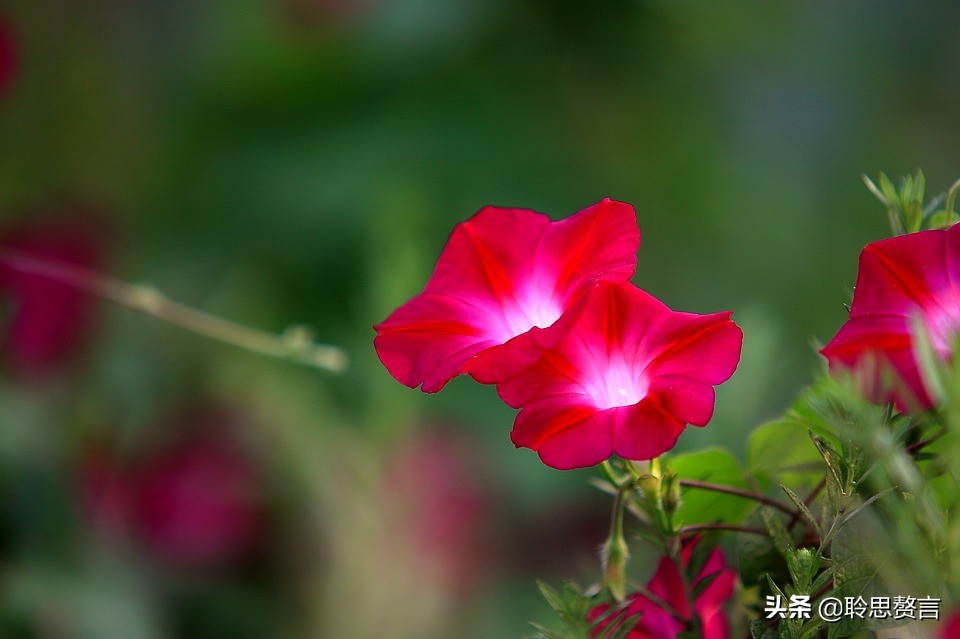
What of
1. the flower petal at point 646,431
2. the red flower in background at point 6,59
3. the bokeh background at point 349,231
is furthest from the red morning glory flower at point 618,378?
the red flower in background at point 6,59

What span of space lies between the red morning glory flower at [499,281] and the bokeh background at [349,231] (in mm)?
319

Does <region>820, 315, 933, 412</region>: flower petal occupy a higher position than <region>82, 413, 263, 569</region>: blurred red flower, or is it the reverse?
<region>82, 413, 263, 569</region>: blurred red flower

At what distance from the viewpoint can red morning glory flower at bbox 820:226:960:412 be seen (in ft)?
0.46

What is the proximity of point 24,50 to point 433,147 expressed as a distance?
378 millimetres

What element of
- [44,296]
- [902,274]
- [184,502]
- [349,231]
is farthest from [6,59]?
[902,274]

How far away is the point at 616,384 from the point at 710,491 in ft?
0.12

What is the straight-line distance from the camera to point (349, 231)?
94cm

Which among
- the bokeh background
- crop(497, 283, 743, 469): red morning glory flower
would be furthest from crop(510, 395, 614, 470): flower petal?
the bokeh background

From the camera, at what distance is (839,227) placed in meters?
1.11

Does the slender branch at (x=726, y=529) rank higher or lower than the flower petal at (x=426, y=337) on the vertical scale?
lower

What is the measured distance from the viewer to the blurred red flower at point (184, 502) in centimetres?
54

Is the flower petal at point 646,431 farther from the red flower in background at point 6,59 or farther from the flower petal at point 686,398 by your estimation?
the red flower in background at point 6,59

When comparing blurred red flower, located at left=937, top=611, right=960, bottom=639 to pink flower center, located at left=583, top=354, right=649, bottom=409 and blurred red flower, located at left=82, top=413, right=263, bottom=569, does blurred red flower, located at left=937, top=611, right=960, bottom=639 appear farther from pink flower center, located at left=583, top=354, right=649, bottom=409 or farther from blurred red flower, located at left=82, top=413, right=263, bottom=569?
blurred red flower, located at left=82, top=413, right=263, bottom=569

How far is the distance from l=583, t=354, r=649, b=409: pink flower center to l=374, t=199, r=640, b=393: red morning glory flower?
0.02 meters
